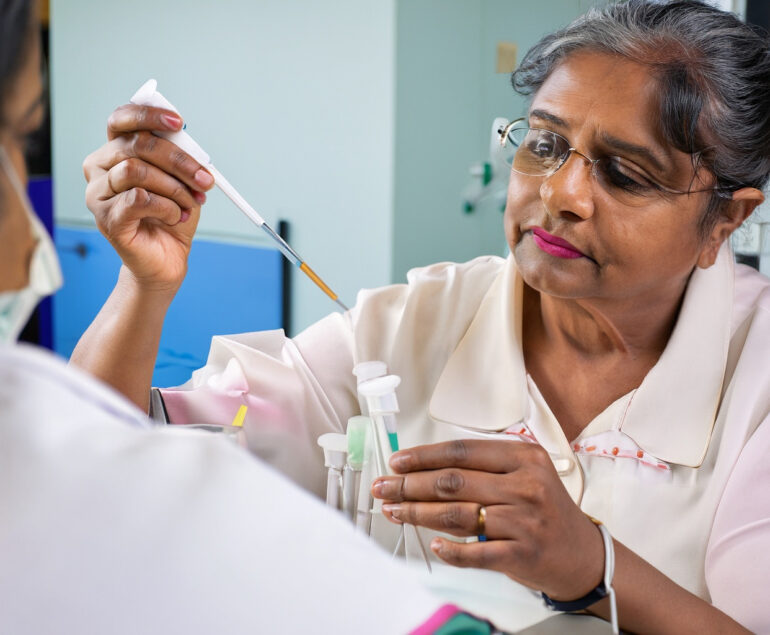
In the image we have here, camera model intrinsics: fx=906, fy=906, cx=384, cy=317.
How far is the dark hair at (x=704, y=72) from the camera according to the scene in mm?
1241

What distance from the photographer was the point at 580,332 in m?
1.43

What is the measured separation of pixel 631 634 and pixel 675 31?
0.81 m

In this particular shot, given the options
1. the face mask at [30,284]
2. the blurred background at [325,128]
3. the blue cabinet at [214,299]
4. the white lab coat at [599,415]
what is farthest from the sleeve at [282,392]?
the blue cabinet at [214,299]

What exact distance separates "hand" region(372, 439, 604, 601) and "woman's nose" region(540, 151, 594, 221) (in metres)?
0.42

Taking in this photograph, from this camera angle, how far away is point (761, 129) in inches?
51.8

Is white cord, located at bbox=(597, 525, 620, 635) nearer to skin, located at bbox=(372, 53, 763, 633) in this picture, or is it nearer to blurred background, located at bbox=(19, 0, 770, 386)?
skin, located at bbox=(372, 53, 763, 633)

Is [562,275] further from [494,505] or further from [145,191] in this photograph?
[145,191]

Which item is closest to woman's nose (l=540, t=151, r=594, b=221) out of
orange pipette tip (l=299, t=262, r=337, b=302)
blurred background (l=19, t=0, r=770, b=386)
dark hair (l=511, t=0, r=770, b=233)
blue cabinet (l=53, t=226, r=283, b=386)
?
dark hair (l=511, t=0, r=770, b=233)

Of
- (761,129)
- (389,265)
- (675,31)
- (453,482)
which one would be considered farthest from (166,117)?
(389,265)

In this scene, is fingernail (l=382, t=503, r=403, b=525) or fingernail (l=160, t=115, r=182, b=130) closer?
fingernail (l=382, t=503, r=403, b=525)

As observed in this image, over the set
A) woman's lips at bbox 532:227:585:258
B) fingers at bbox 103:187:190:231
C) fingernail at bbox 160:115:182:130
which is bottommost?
woman's lips at bbox 532:227:585:258

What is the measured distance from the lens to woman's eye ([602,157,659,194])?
124 cm

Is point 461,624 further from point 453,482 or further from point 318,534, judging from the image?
point 453,482

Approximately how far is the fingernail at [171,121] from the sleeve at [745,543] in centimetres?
87
